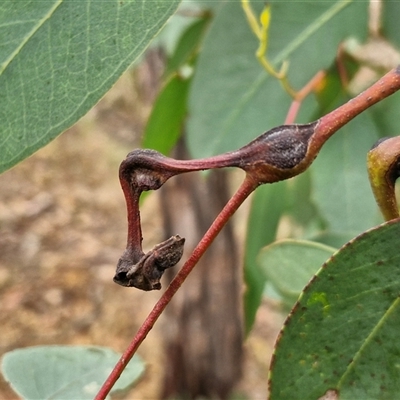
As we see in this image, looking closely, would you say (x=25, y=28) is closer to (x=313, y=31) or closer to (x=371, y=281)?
(x=371, y=281)

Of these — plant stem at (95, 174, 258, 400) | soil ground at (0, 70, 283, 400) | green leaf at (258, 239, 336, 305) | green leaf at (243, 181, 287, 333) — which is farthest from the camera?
soil ground at (0, 70, 283, 400)

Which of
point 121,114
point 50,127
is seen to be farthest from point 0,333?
point 50,127

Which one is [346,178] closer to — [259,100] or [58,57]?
[259,100]

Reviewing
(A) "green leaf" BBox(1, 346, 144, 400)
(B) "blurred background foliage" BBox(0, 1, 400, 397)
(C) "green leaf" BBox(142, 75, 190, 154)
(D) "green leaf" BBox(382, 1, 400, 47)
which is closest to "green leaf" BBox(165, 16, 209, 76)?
(B) "blurred background foliage" BBox(0, 1, 400, 397)

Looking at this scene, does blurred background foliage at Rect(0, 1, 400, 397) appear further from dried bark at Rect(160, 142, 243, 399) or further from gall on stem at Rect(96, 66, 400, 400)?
dried bark at Rect(160, 142, 243, 399)

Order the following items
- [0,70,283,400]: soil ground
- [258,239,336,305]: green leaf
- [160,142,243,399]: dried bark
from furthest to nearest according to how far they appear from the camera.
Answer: [0,70,283,400]: soil ground → [160,142,243,399]: dried bark → [258,239,336,305]: green leaf
